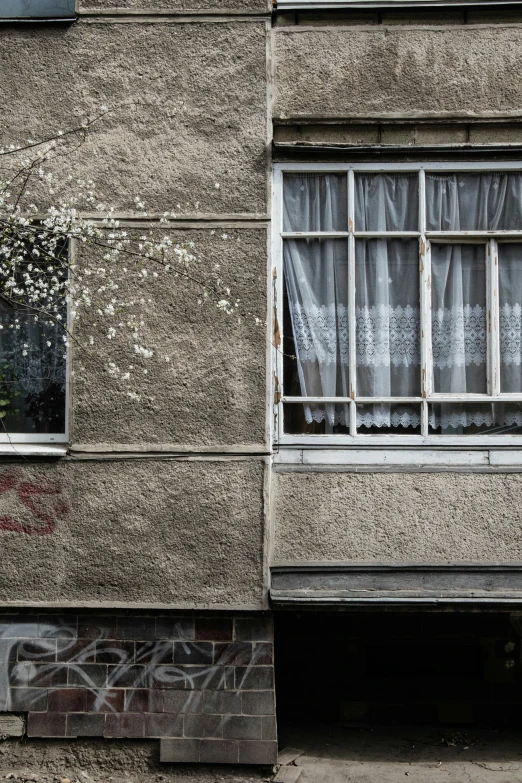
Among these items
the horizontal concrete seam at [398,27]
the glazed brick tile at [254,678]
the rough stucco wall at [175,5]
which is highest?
the rough stucco wall at [175,5]

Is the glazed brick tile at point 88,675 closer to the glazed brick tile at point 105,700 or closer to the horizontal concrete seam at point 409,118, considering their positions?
the glazed brick tile at point 105,700

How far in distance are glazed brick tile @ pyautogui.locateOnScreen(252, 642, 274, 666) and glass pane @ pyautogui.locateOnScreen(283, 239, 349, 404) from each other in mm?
1754

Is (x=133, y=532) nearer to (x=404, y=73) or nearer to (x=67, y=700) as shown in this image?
(x=67, y=700)

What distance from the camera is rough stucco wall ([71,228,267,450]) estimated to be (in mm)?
5754

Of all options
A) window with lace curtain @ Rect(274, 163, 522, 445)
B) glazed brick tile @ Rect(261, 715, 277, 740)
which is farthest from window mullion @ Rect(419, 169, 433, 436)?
glazed brick tile @ Rect(261, 715, 277, 740)

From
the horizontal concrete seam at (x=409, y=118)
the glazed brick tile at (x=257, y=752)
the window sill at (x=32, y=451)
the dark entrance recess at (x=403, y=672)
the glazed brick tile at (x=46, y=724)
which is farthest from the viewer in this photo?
the dark entrance recess at (x=403, y=672)

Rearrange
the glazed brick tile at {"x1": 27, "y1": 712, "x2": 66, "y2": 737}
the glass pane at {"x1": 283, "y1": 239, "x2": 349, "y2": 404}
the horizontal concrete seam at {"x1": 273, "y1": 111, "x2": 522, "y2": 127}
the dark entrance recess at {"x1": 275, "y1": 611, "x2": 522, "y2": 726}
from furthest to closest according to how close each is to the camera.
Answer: the dark entrance recess at {"x1": 275, "y1": 611, "x2": 522, "y2": 726} → the glass pane at {"x1": 283, "y1": 239, "x2": 349, "y2": 404} → the horizontal concrete seam at {"x1": 273, "y1": 111, "x2": 522, "y2": 127} → the glazed brick tile at {"x1": 27, "y1": 712, "x2": 66, "y2": 737}

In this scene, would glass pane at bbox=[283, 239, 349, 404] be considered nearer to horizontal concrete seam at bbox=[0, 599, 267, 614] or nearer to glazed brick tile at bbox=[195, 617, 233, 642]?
horizontal concrete seam at bbox=[0, 599, 267, 614]

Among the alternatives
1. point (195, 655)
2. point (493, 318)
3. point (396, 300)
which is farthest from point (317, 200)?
point (195, 655)

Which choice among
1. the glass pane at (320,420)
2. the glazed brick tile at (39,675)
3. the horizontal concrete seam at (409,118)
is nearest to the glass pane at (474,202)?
the horizontal concrete seam at (409,118)

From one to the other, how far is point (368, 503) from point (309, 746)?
6.00 feet

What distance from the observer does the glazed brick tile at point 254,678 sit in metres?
5.57

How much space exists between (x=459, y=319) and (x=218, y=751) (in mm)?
3398

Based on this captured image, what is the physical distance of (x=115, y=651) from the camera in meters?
5.63
